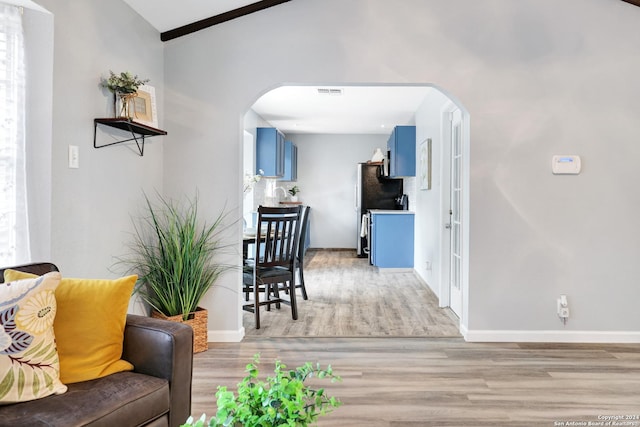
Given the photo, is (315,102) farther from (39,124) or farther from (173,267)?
(39,124)

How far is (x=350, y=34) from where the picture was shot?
341cm

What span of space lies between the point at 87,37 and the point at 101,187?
82 centimetres

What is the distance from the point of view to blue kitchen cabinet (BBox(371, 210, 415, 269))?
6770 mm

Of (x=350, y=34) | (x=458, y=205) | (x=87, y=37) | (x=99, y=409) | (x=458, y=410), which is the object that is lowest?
(x=458, y=410)

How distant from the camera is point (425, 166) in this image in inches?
220

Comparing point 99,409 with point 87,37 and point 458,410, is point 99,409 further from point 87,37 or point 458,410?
point 87,37

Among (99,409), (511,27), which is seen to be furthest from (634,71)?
(99,409)

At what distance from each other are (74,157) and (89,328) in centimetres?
106

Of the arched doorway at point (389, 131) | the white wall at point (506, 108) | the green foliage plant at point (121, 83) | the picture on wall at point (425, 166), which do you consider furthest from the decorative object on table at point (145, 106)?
the picture on wall at point (425, 166)

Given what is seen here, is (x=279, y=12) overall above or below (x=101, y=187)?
above

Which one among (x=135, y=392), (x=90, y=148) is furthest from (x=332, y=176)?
(x=135, y=392)

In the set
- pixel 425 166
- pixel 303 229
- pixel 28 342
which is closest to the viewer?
pixel 28 342

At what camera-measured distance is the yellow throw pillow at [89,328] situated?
165cm

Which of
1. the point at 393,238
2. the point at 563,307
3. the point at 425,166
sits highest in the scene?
the point at 425,166
